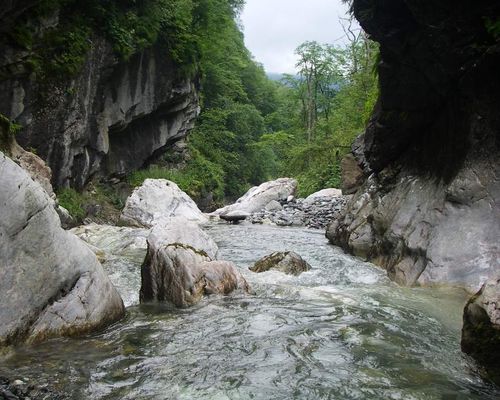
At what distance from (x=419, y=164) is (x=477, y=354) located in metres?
6.25

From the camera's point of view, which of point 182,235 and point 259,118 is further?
point 259,118

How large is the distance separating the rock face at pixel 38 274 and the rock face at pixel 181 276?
1.11 m

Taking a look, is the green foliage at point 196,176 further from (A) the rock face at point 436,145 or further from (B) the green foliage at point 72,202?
(A) the rock face at point 436,145

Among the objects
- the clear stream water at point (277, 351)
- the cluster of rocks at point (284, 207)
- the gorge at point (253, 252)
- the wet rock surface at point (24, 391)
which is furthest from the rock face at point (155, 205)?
the wet rock surface at point (24, 391)

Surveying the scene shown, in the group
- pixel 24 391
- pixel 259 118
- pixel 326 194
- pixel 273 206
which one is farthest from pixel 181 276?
pixel 259 118

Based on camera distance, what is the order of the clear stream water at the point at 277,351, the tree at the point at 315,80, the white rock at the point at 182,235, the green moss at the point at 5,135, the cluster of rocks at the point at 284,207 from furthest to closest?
the tree at the point at 315,80 < the cluster of rocks at the point at 284,207 < the green moss at the point at 5,135 < the white rock at the point at 182,235 < the clear stream water at the point at 277,351

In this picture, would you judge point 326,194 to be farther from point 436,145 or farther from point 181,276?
point 181,276

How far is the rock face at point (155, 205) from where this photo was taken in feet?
51.6

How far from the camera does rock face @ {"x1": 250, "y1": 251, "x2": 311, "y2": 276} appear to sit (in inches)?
324

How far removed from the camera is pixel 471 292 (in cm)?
617

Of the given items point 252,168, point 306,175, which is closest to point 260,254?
point 306,175

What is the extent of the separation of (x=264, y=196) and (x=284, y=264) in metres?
15.4

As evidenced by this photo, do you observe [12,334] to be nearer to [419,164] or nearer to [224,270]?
[224,270]

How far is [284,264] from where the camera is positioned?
27.2 ft
